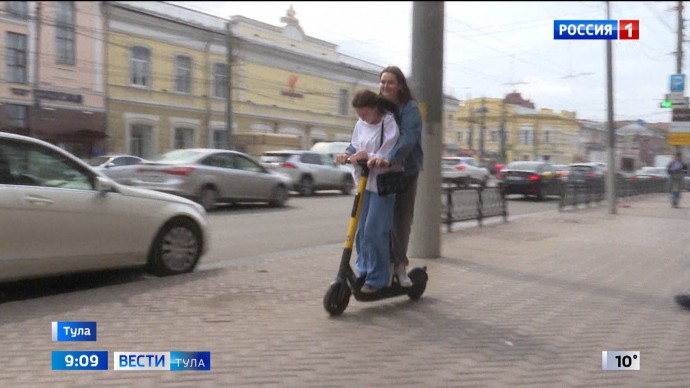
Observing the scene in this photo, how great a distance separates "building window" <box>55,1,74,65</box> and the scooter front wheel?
1881 centimetres

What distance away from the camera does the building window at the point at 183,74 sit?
31844 mm

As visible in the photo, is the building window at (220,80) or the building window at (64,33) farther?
the building window at (220,80)

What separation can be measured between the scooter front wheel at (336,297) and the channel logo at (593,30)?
3352 mm

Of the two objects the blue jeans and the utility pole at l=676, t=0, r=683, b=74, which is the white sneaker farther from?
the utility pole at l=676, t=0, r=683, b=74

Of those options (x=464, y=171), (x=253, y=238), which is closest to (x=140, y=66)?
(x=464, y=171)

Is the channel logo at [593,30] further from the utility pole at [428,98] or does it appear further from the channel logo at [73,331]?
the channel logo at [73,331]

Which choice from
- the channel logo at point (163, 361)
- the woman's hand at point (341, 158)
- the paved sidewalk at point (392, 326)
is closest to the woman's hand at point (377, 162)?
the woman's hand at point (341, 158)

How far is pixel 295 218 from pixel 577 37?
8365 millimetres

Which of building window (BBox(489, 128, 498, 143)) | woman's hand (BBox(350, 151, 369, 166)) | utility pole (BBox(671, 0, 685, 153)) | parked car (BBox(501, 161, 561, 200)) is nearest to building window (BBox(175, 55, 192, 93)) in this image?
building window (BBox(489, 128, 498, 143))

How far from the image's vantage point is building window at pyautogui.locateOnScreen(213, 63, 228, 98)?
31.9 metres

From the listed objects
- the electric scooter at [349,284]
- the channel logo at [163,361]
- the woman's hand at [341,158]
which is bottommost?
the channel logo at [163,361]

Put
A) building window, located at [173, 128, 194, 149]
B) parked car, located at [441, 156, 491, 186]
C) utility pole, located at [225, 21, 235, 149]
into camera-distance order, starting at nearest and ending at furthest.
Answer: utility pole, located at [225, 21, 235, 149] < parked car, located at [441, 156, 491, 186] < building window, located at [173, 128, 194, 149]

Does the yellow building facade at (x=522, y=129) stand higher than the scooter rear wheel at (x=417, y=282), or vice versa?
the yellow building facade at (x=522, y=129)

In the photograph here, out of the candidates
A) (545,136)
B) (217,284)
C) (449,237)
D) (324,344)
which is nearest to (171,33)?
(545,136)
